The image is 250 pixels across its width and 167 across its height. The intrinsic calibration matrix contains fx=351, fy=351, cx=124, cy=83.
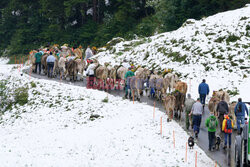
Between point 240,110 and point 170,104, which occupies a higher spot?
point 170,104

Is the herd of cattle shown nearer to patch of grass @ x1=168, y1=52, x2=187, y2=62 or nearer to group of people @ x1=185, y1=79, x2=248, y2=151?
group of people @ x1=185, y1=79, x2=248, y2=151

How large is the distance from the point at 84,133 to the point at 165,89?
6.44 metres

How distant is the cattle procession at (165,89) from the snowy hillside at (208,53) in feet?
13.1

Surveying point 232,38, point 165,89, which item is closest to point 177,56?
point 232,38

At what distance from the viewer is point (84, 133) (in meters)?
18.5

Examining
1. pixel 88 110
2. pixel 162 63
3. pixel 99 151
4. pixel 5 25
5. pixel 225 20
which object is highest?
pixel 5 25

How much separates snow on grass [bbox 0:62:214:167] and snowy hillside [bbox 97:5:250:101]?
7.89 m

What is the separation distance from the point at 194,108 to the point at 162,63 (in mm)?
16399

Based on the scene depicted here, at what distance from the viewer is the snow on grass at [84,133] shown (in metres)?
14.7

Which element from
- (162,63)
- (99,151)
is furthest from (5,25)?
(99,151)

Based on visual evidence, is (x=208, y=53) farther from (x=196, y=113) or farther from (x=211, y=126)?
(x=211, y=126)

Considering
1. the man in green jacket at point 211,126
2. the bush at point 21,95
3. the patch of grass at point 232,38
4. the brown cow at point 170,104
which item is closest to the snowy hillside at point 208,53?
the patch of grass at point 232,38

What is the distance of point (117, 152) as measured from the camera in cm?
1523

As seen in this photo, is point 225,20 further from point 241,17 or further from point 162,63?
point 162,63
